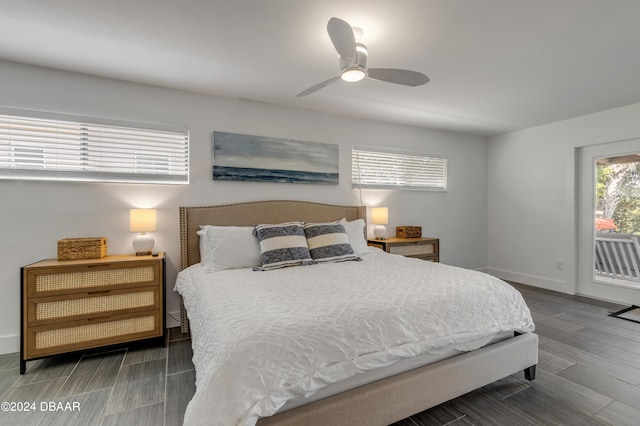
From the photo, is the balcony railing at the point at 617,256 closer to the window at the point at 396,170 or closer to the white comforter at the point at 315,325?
the window at the point at 396,170

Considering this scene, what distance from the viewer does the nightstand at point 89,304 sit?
2.24 meters

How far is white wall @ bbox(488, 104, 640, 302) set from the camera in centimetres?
399

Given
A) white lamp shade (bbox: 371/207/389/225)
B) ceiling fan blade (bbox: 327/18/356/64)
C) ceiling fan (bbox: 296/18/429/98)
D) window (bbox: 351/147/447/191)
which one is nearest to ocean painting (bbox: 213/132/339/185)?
window (bbox: 351/147/447/191)

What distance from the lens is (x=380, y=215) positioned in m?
4.05

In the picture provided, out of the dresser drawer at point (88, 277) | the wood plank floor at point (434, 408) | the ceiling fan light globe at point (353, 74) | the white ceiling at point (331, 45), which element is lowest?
the wood plank floor at point (434, 408)

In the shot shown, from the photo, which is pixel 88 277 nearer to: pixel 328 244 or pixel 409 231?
pixel 328 244

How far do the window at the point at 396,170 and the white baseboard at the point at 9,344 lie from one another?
373 cm

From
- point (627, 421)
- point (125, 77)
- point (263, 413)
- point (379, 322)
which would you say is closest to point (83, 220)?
point (125, 77)

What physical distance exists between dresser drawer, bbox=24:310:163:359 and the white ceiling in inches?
84.2

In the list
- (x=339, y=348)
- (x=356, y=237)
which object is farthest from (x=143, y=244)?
(x=339, y=348)

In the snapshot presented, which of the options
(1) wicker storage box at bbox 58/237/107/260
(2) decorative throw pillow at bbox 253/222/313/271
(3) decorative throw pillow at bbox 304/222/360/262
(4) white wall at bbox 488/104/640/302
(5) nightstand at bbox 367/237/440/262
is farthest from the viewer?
(4) white wall at bbox 488/104/640/302

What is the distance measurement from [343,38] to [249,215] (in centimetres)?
212

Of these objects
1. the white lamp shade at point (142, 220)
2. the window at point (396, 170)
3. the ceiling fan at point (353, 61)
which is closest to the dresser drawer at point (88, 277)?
the white lamp shade at point (142, 220)

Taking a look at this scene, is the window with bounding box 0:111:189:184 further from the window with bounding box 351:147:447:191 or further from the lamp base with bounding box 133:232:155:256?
the window with bounding box 351:147:447:191
